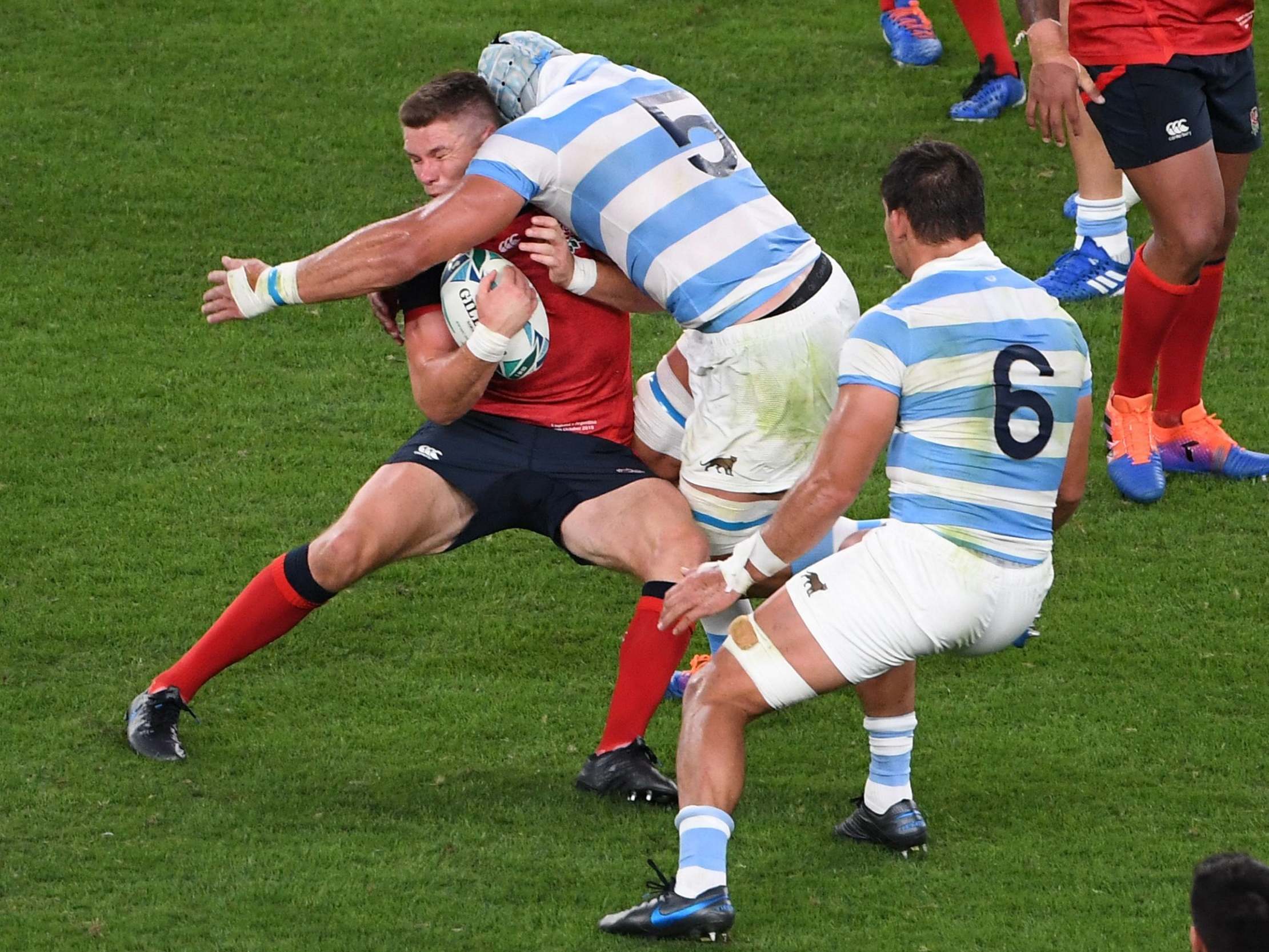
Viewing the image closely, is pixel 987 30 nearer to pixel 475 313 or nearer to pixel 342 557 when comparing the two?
pixel 475 313

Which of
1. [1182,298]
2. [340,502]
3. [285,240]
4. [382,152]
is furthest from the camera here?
[382,152]

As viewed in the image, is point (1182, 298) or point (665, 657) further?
point (1182, 298)

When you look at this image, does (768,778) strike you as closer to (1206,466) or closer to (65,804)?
(65,804)

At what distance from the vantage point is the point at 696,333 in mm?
4641

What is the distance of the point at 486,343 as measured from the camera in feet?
14.9

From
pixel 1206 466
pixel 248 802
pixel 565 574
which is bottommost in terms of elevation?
pixel 1206 466

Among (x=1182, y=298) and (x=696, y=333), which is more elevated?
(x=696, y=333)

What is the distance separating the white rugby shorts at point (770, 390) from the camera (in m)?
4.50

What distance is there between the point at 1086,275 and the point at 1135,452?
5.72ft

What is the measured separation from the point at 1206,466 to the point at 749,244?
2611mm

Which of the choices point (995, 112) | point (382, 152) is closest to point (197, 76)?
point (382, 152)

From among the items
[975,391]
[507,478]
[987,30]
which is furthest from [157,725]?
[987,30]

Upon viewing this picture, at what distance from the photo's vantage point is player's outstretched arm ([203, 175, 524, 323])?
174 inches

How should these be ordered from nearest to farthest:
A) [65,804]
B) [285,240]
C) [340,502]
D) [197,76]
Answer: [65,804]
[340,502]
[285,240]
[197,76]
